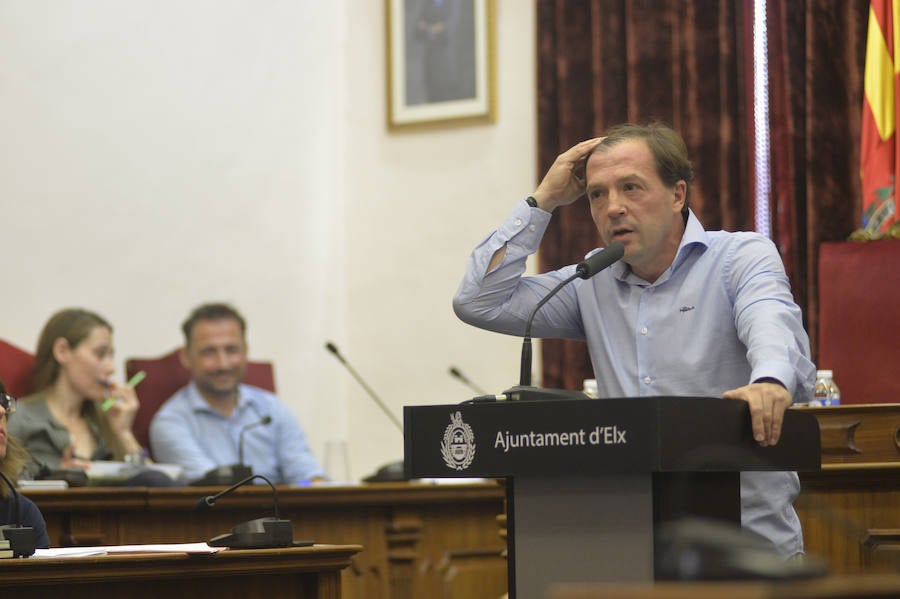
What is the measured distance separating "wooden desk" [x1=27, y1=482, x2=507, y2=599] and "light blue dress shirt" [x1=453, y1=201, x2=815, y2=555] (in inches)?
65.1

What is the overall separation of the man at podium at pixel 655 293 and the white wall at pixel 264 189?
3.38m

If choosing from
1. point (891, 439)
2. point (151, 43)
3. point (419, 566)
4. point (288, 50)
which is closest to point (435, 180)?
point (288, 50)

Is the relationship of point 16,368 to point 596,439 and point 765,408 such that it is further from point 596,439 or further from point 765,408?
point 765,408

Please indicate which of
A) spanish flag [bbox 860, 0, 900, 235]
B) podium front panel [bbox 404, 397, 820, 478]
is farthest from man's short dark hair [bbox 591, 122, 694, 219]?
spanish flag [bbox 860, 0, 900, 235]

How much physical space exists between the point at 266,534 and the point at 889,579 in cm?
164

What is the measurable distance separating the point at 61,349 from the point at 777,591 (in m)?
4.54

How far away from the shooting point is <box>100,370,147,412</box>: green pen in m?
5.29

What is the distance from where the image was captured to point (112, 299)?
5957 mm

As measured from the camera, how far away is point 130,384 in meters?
5.57

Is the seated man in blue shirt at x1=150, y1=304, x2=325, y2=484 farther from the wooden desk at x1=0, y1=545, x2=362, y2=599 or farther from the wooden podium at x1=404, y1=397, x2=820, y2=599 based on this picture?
the wooden podium at x1=404, y1=397, x2=820, y2=599

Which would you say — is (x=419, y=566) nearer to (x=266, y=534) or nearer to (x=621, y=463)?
(x=266, y=534)

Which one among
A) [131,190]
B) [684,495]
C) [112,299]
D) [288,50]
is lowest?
[684,495]

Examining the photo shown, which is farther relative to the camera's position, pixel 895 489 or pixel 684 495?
pixel 895 489

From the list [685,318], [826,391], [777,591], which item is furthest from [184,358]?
[777,591]
